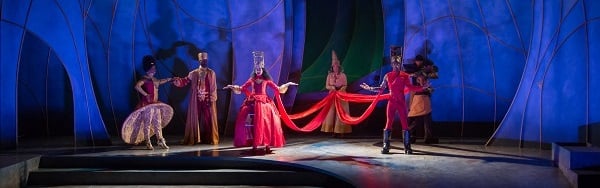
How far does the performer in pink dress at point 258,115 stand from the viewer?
7.17 metres

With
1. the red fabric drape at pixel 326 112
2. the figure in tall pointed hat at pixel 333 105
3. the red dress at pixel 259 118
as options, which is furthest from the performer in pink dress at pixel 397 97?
the figure in tall pointed hat at pixel 333 105

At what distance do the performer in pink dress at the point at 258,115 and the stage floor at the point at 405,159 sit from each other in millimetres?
195

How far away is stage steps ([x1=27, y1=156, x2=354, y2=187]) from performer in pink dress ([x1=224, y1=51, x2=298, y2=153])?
3.00 feet

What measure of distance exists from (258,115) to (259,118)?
4cm

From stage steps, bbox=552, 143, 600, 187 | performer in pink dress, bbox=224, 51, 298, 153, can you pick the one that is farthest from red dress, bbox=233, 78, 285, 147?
stage steps, bbox=552, 143, 600, 187

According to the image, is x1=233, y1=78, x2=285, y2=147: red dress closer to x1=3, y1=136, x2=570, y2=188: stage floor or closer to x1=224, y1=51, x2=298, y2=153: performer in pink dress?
x1=224, y1=51, x2=298, y2=153: performer in pink dress

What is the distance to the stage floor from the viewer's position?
15.9ft

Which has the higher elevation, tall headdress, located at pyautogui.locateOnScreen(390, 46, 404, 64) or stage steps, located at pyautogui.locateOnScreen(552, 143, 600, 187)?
tall headdress, located at pyautogui.locateOnScreen(390, 46, 404, 64)

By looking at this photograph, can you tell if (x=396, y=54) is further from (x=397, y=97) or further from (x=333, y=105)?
(x=333, y=105)

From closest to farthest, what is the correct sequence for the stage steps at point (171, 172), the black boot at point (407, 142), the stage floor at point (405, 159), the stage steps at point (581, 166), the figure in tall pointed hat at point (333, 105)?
the stage steps at point (581, 166)
the stage floor at point (405, 159)
the stage steps at point (171, 172)
the black boot at point (407, 142)
the figure in tall pointed hat at point (333, 105)

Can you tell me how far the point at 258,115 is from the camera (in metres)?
7.18

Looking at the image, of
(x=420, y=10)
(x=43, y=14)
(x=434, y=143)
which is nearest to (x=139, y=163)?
(x=43, y=14)

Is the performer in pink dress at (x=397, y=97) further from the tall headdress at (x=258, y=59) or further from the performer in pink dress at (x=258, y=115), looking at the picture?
the tall headdress at (x=258, y=59)

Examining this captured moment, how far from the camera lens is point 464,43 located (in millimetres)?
9812
